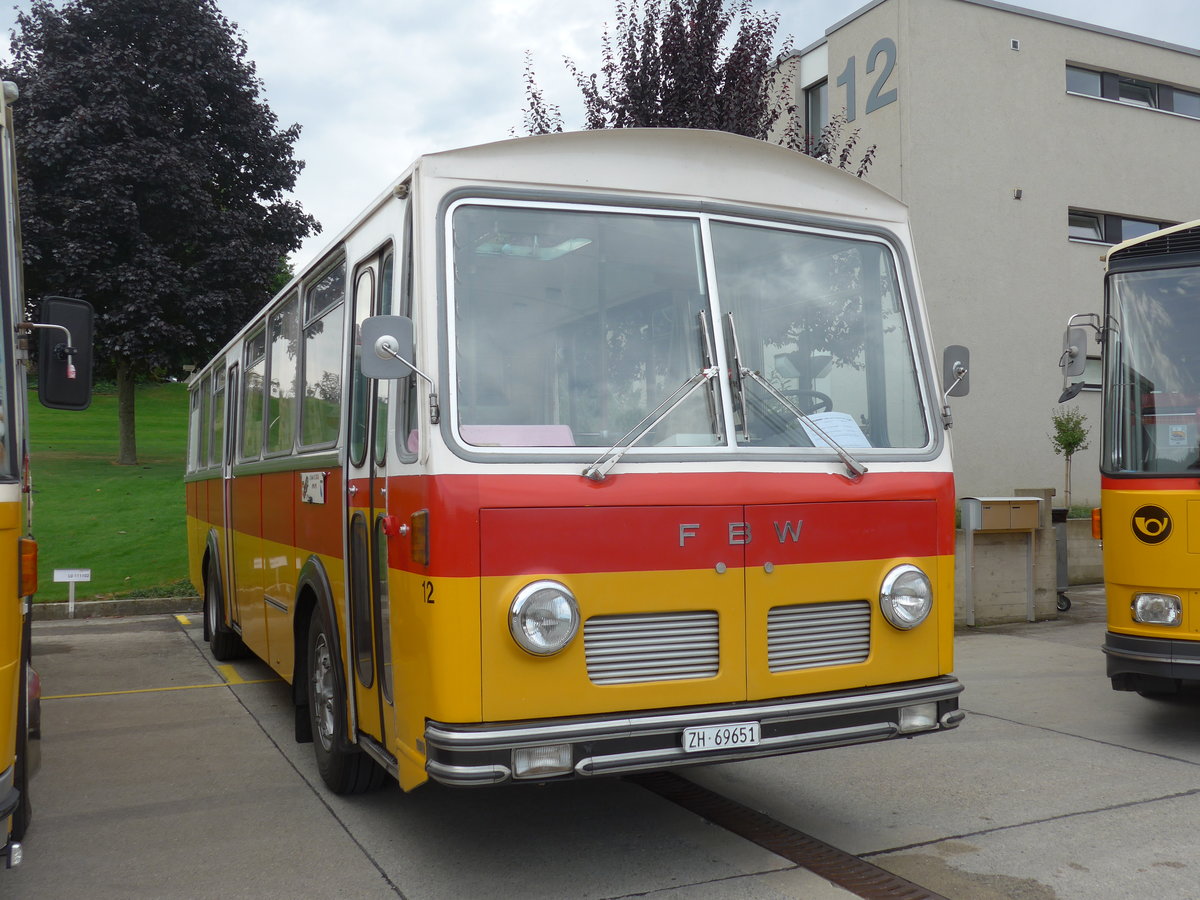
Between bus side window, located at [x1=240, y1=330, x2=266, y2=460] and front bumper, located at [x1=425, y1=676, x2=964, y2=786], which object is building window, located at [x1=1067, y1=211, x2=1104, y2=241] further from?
front bumper, located at [x1=425, y1=676, x2=964, y2=786]

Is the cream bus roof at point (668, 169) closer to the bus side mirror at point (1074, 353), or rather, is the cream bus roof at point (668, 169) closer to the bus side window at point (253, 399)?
the bus side mirror at point (1074, 353)

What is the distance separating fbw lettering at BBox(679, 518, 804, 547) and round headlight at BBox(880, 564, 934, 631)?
0.48 meters

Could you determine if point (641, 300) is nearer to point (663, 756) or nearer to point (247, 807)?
point (663, 756)

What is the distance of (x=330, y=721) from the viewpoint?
5.75 meters

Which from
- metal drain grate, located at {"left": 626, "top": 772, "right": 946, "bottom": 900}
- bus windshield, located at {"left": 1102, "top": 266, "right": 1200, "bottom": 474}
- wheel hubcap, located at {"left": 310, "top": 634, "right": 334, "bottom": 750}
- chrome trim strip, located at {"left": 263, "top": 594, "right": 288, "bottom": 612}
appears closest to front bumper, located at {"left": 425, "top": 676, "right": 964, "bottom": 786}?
metal drain grate, located at {"left": 626, "top": 772, "right": 946, "bottom": 900}

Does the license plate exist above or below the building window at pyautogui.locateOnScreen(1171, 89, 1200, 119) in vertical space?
below

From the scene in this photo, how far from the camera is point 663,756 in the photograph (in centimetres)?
415

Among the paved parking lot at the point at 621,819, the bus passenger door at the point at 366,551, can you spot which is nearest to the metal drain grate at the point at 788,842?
the paved parking lot at the point at 621,819

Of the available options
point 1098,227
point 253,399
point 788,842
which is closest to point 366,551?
point 788,842

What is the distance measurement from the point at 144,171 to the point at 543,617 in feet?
69.5

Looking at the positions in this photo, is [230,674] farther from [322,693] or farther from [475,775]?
[475,775]

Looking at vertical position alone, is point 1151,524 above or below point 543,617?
above

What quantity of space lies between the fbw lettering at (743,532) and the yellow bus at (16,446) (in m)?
2.30

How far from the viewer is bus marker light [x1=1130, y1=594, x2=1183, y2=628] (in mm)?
6410
